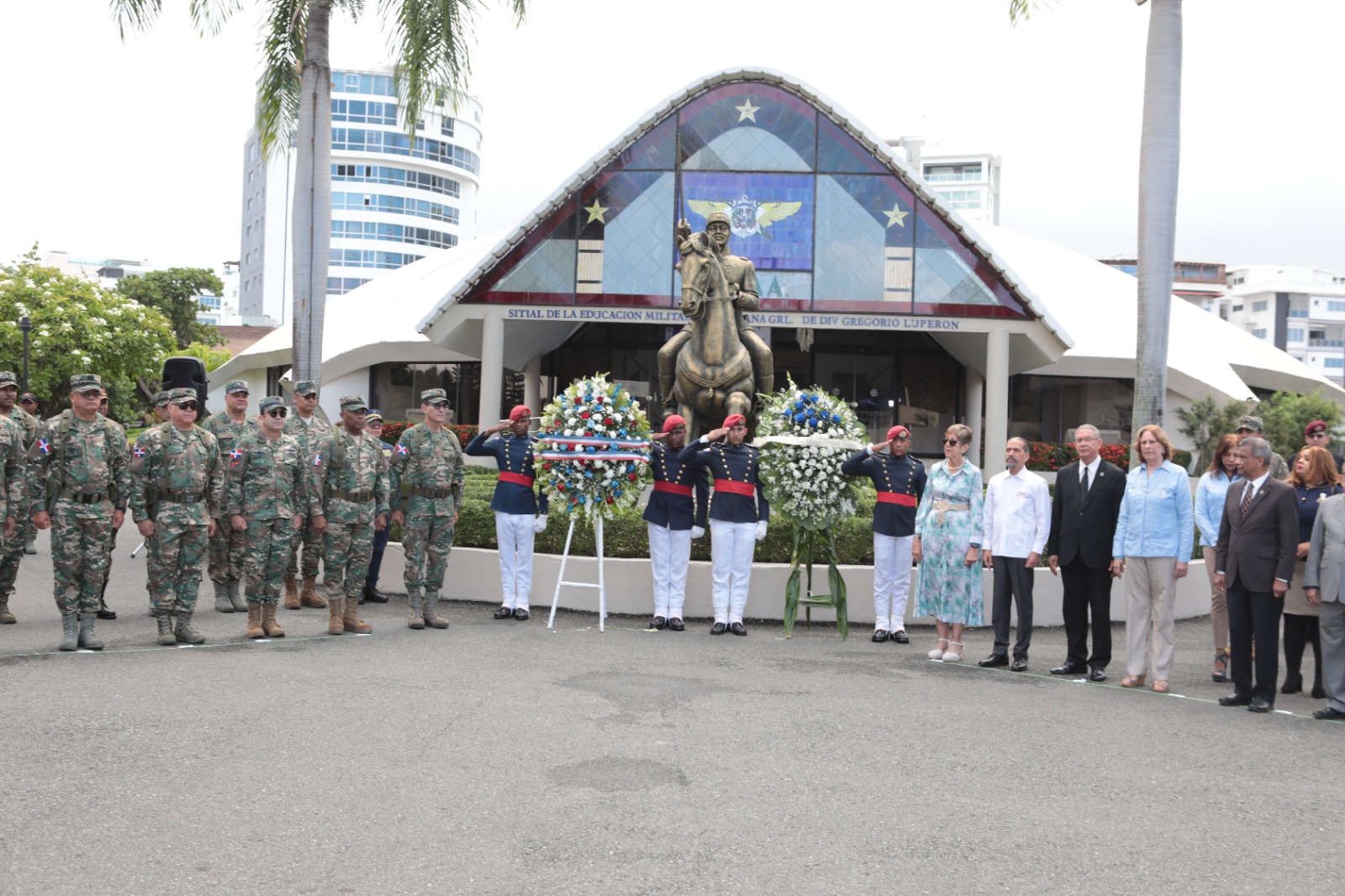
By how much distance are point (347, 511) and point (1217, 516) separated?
724 cm

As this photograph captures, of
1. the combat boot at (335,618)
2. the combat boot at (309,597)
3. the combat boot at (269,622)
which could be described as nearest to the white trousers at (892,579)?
the combat boot at (335,618)

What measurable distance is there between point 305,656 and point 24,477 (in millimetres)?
2940

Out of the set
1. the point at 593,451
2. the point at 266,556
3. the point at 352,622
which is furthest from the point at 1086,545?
the point at 266,556

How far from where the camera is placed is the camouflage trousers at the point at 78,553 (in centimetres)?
841

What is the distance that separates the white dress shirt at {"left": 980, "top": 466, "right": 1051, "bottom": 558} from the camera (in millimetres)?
8961

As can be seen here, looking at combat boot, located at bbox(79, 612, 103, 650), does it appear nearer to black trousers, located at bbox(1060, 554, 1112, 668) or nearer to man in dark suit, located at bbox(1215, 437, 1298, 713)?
black trousers, located at bbox(1060, 554, 1112, 668)

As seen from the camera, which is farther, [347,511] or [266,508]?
[347,511]

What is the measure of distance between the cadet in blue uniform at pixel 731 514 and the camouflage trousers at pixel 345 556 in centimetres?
291

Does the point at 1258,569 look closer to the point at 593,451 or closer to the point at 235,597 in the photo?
the point at 593,451

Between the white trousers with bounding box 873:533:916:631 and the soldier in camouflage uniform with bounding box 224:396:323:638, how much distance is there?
481cm

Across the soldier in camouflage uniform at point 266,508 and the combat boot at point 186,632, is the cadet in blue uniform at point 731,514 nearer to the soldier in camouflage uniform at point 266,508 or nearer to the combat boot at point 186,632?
the soldier in camouflage uniform at point 266,508

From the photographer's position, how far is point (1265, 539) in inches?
310

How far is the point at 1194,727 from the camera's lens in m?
7.10

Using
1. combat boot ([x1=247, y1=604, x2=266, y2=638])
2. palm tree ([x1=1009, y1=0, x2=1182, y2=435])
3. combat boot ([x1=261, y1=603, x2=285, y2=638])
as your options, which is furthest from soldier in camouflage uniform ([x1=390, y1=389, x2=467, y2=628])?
palm tree ([x1=1009, y1=0, x2=1182, y2=435])
